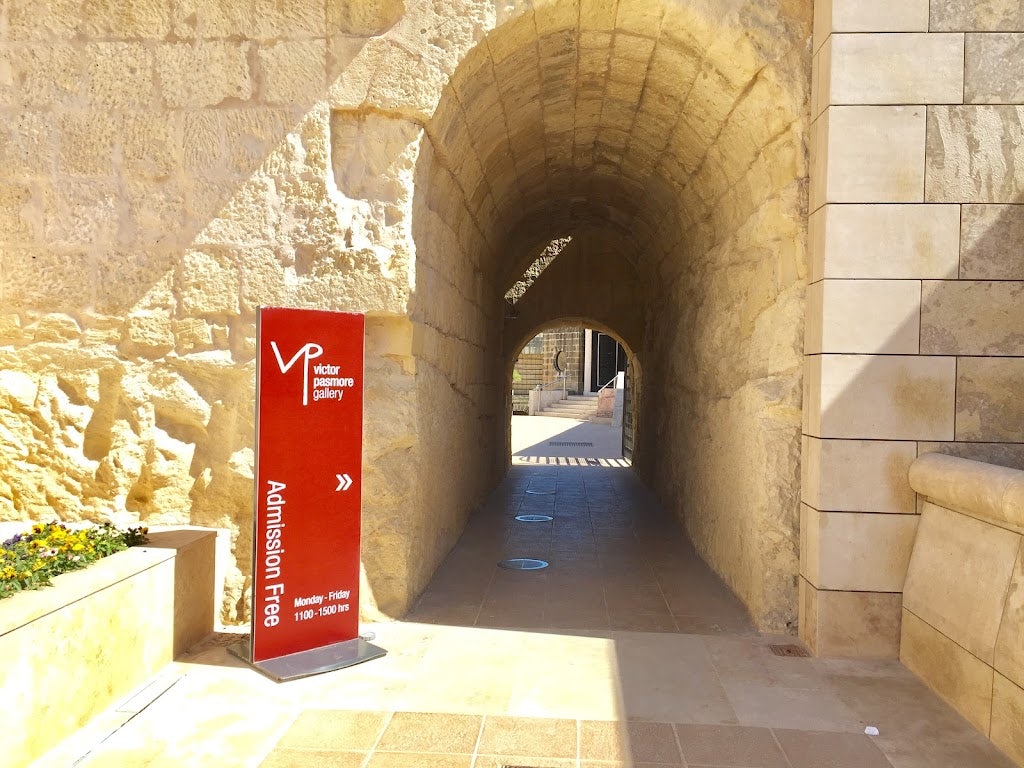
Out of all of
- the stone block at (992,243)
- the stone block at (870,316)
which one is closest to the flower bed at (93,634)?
the stone block at (870,316)

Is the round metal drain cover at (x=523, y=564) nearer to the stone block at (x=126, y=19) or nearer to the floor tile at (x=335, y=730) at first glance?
the floor tile at (x=335, y=730)

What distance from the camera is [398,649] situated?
3707 millimetres

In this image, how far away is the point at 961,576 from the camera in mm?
3201

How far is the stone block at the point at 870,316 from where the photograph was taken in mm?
3658

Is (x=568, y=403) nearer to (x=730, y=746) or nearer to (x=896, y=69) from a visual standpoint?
(x=896, y=69)

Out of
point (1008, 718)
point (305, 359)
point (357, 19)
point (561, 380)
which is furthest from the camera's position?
point (561, 380)

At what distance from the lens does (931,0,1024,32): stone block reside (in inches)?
143

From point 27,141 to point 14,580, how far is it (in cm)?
251

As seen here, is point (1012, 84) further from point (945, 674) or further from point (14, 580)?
point (14, 580)

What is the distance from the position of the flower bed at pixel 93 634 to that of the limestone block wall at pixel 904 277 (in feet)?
10.2

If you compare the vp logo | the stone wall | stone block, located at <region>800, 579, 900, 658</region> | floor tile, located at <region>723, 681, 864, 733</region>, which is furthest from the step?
the vp logo

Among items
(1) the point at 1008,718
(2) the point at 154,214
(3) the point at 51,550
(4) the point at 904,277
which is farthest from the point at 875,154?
(3) the point at 51,550

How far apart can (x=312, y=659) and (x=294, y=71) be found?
300 cm

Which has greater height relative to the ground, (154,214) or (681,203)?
(681,203)
